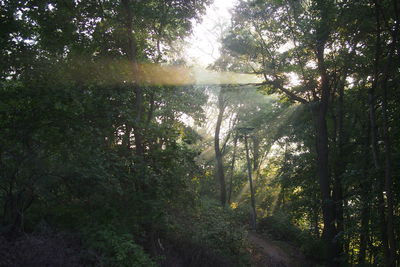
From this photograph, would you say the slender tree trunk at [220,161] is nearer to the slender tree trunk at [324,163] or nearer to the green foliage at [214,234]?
the slender tree trunk at [324,163]

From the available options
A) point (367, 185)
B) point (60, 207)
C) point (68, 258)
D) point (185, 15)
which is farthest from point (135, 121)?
point (367, 185)

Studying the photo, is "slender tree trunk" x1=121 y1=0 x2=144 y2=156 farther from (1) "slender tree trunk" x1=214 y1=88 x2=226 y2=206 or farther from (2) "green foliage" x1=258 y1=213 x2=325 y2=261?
(1) "slender tree trunk" x1=214 y1=88 x2=226 y2=206

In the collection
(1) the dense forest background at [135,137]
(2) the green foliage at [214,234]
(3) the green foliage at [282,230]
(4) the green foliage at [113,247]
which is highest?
(1) the dense forest background at [135,137]

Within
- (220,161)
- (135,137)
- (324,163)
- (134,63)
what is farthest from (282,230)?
(134,63)

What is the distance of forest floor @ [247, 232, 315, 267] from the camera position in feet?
39.0

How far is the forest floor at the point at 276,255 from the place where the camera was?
39.0 feet

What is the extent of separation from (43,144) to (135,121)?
1.89 metres

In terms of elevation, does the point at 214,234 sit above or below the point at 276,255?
above

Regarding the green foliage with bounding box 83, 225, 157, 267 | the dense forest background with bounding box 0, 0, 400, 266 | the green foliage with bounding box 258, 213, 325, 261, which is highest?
the dense forest background with bounding box 0, 0, 400, 266

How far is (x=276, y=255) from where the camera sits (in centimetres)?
1426

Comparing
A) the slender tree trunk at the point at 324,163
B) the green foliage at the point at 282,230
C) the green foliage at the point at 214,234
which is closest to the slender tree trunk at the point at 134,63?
the green foliage at the point at 214,234

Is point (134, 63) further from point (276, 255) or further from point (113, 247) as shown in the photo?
point (276, 255)

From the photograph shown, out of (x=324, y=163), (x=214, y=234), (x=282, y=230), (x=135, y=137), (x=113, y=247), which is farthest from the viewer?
(x=282, y=230)

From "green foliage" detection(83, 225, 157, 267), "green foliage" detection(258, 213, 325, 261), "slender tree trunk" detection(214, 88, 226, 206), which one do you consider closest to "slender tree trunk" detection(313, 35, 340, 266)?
"green foliage" detection(258, 213, 325, 261)
